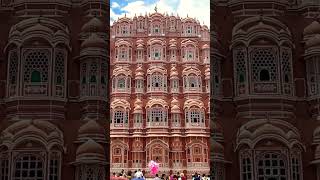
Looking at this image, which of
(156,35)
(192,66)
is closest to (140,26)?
(156,35)

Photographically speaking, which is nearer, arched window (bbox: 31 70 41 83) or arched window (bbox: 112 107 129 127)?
arched window (bbox: 31 70 41 83)

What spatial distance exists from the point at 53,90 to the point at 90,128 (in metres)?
0.56

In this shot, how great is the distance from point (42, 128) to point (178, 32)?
50.5 feet

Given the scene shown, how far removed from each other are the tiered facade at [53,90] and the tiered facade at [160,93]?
12411 millimetres

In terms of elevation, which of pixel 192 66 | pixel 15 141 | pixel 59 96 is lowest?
pixel 15 141

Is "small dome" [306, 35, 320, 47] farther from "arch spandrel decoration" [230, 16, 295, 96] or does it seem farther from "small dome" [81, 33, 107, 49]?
"small dome" [81, 33, 107, 49]

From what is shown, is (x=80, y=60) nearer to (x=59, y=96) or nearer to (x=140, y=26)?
(x=59, y=96)

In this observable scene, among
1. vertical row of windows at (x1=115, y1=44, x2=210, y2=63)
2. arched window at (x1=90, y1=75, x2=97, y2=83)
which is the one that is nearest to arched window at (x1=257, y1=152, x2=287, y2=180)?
arched window at (x1=90, y1=75, x2=97, y2=83)

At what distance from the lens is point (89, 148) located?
4570 millimetres

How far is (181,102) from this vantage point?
18641mm

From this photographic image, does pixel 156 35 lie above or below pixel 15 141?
above

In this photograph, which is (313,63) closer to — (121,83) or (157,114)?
(157,114)

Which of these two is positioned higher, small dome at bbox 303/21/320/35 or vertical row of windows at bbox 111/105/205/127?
vertical row of windows at bbox 111/105/205/127

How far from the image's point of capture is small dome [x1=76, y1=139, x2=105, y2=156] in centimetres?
457
